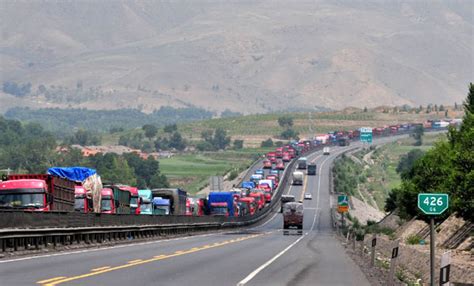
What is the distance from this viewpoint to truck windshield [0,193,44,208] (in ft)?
186

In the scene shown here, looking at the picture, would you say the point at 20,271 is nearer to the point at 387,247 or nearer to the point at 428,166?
the point at 387,247

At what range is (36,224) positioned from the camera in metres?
45.3

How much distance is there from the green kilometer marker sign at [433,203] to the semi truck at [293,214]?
87799mm

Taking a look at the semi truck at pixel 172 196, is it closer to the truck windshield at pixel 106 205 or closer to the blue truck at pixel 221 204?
the blue truck at pixel 221 204

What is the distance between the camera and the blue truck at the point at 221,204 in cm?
12912

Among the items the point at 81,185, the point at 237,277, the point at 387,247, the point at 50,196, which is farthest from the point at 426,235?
the point at 237,277

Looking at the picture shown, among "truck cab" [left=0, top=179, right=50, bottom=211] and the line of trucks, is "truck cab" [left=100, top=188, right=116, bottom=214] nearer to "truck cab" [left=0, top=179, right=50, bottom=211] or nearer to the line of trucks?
the line of trucks

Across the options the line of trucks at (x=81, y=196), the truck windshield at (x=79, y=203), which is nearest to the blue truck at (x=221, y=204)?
the line of trucks at (x=81, y=196)

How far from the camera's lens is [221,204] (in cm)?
12938

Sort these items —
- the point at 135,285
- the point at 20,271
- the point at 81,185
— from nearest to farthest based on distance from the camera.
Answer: the point at 135,285 < the point at 20,271 < the point at 81,185

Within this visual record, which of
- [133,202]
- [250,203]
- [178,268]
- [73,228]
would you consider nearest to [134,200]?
[133,202]

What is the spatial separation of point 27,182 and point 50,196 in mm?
1645

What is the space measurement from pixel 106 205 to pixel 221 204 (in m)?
54.0

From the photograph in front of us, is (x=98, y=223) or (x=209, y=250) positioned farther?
(x=98, y=223)
